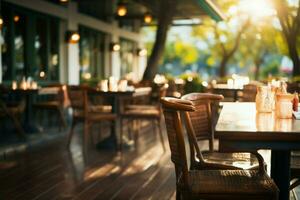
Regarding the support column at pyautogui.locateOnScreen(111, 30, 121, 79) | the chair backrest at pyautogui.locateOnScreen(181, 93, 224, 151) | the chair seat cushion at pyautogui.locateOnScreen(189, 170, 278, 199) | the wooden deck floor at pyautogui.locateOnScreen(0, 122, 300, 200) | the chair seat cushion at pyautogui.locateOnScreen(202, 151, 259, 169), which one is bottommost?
the wooden deck floor at pyautogui.locateOnScreen(0, 122, 300, 200)

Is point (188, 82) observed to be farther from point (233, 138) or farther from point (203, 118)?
point (233, 138)

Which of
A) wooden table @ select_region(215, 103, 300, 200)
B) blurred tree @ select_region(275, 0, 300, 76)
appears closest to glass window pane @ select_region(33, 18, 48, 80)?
blurred tree @ select_region(275, 0, 300, 76)

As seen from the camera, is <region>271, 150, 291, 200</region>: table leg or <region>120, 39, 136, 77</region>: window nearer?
<region>271, 150, 291, 200</region>: table leg

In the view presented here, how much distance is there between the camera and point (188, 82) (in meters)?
11.2

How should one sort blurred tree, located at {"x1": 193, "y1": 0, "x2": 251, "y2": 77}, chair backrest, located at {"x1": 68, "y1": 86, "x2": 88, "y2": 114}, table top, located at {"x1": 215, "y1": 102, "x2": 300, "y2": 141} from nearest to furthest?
table top, located at {"x1": 215, "y1": 102, "x2": 300, "y2": 141} < chair backrest, located at {"x1": 68, "y1": 86, "x2": 88, "y2": 114} < blurred tree, located at {"x1": 193, "y1": 0, "x2": 251, "y2": 77}

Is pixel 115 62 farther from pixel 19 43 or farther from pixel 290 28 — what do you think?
pixel 290 28

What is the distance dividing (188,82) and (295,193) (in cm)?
758

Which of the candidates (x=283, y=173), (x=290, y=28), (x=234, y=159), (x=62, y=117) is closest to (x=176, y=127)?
(x=283, y=173)

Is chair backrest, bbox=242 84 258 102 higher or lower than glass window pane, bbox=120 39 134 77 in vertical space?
lower

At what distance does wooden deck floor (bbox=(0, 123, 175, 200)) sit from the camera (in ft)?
12.6

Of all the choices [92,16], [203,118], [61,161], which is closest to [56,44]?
[92,16]

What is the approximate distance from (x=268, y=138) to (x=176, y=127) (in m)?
→ 0.43

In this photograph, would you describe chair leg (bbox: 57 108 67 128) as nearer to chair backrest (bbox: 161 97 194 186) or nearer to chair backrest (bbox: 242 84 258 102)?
chair backrest (bbox: 242 84 258 102)

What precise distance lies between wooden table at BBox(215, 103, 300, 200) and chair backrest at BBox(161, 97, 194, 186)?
7.3 inches
